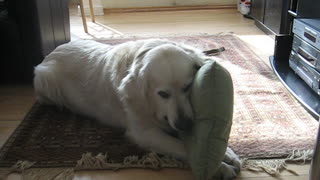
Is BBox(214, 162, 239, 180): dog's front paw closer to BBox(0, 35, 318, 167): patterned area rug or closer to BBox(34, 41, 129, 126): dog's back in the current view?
BBox(0, 35, 318, 167): patterned area rug

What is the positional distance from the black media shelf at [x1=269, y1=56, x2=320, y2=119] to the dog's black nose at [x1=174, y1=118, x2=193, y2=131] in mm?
820

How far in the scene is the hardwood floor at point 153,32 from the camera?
1420 millimetres

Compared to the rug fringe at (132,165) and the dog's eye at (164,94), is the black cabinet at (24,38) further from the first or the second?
the dog's eye at (164,94)

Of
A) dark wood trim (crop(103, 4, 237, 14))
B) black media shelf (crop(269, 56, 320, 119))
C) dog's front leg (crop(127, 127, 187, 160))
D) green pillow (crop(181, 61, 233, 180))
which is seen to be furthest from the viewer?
dark wood trim (crop(103, 4, 237, 14))

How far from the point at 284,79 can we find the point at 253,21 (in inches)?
76.9

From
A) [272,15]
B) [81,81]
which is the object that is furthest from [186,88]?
[272,15]

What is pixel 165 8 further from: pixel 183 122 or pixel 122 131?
pixel 183 122

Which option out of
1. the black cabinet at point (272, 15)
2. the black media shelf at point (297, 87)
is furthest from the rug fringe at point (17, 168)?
the black cabinet at point (272, 15)

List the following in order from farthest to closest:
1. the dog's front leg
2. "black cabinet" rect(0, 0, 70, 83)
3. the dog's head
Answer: "black cabinet" rect(0, 0, 70, 83) < the dog's front leg < the dog's head

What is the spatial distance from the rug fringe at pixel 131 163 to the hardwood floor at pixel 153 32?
25 millimetres

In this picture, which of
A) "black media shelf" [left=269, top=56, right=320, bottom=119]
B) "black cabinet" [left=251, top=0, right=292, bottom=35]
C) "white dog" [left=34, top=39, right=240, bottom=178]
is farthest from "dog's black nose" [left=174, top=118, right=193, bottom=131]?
"black cabinet" [left=251, top=0, right=292, bottom=35]

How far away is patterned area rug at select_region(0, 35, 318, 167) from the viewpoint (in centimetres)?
154

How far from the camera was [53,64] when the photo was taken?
1954 mm

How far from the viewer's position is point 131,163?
148cm
